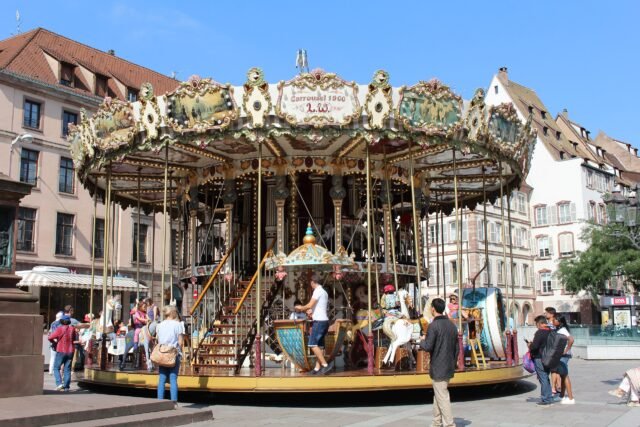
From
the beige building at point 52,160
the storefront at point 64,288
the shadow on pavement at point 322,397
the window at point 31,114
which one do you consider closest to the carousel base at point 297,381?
the shadow on pavement at point 322,397

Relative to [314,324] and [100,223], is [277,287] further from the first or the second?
[100,223]

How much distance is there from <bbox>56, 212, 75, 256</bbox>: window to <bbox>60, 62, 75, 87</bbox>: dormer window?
8058 millimetres

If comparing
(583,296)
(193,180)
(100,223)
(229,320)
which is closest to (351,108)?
(229,320)

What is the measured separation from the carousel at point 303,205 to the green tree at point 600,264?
3289 cm

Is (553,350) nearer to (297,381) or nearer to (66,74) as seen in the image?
(297,381)

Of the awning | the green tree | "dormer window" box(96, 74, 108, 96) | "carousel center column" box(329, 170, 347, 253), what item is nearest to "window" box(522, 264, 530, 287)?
the green tree

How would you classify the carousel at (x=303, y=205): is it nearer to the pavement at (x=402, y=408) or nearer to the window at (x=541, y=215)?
the pavement at (x=402, y=408)

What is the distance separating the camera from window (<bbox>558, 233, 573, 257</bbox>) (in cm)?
6400

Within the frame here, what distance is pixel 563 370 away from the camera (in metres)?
13.1

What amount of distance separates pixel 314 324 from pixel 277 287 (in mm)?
2916

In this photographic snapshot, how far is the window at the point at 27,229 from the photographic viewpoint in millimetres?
39594

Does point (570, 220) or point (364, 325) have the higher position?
point (570, 220)

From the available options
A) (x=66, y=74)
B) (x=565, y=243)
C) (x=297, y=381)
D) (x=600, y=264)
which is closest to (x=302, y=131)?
(x=297, y=381)

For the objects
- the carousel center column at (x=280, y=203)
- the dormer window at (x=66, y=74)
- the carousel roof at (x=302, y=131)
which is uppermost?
the dormer window at (x=66, y=74)
